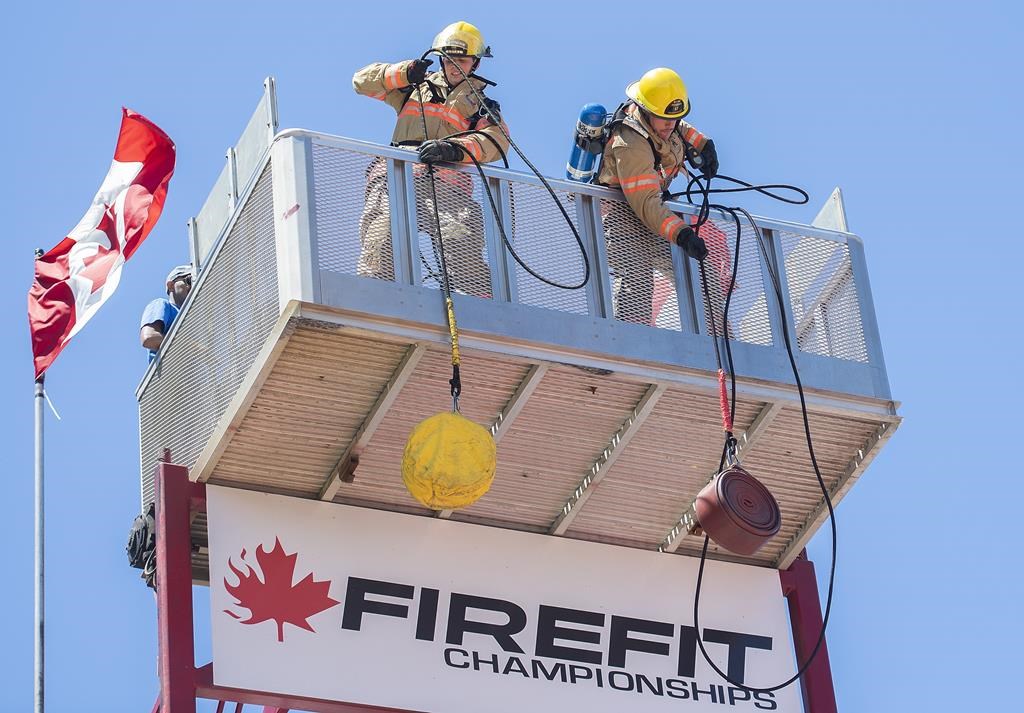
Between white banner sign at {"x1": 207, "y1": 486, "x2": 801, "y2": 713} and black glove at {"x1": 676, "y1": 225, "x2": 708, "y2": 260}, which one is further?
black glove at {"x1": 676, "y1": 225, "x2": 708, "y2": 260}

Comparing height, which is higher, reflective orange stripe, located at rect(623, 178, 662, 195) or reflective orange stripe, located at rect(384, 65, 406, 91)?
reflective orange stripe, located at rect(384, 65, 406, 91)

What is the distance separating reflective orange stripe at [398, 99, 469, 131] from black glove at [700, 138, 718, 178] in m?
2.38

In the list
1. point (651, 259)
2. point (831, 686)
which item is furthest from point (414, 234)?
Result: point (831, 686)

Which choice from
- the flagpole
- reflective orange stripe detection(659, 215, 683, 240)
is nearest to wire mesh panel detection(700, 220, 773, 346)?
reflective orange stripe detection(659, 215, 683, 240)

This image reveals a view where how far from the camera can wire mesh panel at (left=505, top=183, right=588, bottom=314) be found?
2003cm

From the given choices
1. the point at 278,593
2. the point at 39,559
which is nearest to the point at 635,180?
the point at 278,593

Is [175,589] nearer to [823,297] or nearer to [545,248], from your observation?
[545,248]

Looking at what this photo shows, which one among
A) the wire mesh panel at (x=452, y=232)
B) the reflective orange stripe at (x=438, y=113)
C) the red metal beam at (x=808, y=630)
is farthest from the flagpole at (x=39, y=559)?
the red metal beam at (x=808, y=630)

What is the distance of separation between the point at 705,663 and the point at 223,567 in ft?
16.0

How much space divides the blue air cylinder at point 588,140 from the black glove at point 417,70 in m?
1.67

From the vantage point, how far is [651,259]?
2092cm

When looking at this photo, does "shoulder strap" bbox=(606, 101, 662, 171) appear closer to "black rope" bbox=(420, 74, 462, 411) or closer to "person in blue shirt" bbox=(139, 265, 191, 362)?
"black rope" bbox=(420, 74, 462, 411)

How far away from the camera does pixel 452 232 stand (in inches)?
784

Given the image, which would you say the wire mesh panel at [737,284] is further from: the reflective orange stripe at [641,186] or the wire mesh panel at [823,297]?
the reflective orange stripe at [641,186]
